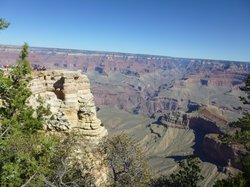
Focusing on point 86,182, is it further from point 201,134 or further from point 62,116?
point 201,134

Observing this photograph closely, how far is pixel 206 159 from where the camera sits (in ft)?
468

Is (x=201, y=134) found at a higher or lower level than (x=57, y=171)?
lower

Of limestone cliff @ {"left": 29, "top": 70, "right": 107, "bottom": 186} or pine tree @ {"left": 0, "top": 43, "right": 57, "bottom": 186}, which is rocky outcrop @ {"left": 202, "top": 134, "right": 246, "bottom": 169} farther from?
pine tree @ {"left": 0, "top": 43, "right": 57, "bottom": 186}

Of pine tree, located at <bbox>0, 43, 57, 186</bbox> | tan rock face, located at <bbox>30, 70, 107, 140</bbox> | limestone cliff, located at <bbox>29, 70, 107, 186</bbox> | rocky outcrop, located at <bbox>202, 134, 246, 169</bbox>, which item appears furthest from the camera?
rocky outcrop, located at <bbox>202, 134, 246, 169</bbox>

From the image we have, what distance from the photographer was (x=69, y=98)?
104 feet

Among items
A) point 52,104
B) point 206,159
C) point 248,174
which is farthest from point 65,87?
point 206,159

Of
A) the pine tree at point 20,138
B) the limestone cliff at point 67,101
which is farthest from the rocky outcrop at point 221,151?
the pine tree at point 20,138

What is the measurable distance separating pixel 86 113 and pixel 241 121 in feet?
52.7

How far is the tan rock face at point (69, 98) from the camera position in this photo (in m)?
30.9

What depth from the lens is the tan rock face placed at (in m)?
30.9

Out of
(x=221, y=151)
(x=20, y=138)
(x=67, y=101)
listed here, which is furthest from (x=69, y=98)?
(x=221, y=151)

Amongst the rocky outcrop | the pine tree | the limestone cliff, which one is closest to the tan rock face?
the limestone cliff

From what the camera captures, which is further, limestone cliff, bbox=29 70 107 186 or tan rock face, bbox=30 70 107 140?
tan rock face, bbox=30 70 107 140

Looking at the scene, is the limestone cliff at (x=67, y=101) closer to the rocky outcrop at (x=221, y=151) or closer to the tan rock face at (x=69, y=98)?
the tan rock face at (x=69, y=98)
